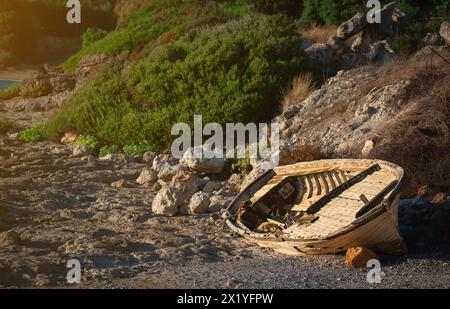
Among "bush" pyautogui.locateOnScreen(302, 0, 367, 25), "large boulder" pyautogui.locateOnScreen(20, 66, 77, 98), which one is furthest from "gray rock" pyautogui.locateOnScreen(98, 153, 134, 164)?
"bush" pyautogui.locateOnScreen(302, 0, 367, 25)

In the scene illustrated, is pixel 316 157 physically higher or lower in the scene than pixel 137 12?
lower

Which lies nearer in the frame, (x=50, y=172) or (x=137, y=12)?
(x=50, y=172)

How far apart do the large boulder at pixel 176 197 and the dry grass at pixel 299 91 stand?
13.9ft

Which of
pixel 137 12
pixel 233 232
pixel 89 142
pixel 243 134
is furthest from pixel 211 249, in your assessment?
pixel 137 12

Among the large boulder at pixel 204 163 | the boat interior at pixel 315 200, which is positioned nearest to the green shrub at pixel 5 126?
the large boulder at pixel 204 163

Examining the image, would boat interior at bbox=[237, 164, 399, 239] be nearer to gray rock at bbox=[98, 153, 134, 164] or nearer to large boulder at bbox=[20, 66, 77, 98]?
gray rock at bbox=[98, 153, 134, 164]

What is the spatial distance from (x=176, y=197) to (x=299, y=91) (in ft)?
16.9

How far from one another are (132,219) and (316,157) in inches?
138

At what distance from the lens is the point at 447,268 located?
823 centimetres

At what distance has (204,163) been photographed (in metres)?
13.0

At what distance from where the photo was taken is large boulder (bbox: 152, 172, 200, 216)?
11008 millimetres

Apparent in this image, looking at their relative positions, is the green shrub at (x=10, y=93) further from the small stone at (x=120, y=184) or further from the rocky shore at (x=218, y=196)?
the small stone at (x=120, y=184)
